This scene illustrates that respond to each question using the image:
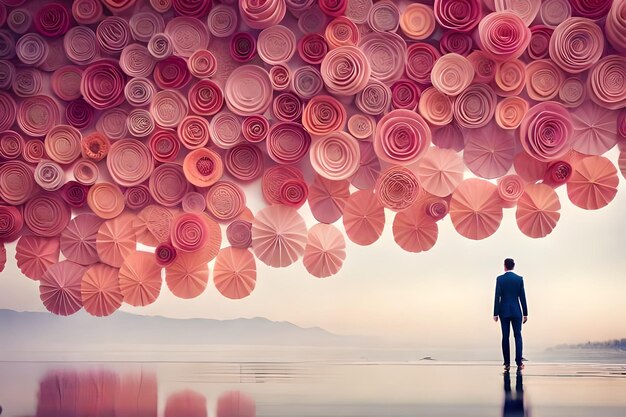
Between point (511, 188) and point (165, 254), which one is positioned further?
point (165, 254)

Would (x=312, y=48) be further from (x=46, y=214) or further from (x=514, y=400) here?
(x=514, y=400)

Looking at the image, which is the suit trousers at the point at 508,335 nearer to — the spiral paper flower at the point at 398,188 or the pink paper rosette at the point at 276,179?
the spiral paper flower at the point at 398,188

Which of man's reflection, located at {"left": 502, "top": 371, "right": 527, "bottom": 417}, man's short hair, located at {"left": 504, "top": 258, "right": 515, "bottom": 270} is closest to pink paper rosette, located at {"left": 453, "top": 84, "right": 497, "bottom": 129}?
man's short hair, located at {"left": 504, "top": 258, "right": 515, "bottom": 270}

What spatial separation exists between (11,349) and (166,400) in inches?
95.7

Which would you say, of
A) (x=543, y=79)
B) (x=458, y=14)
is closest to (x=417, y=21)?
(x=458, y=14)

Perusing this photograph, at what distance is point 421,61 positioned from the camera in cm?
534

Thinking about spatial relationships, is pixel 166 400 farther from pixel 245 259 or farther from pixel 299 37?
pixel 299 37

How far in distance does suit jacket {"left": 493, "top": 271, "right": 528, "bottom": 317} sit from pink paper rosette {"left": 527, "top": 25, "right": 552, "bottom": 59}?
162cm

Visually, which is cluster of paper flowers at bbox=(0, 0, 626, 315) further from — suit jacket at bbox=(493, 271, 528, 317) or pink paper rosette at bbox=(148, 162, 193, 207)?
suit jacket at bbox=(493, 271, 528, 317)

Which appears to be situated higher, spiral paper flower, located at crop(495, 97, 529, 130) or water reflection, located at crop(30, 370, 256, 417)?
spiral paper flower, located at crop(495, 97, 529, 130)

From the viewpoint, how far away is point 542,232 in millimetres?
5301

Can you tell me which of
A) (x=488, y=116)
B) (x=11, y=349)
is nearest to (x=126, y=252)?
(x=11, y=349)

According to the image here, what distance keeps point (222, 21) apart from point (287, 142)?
106cm

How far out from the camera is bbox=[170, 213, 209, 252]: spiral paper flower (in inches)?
210
